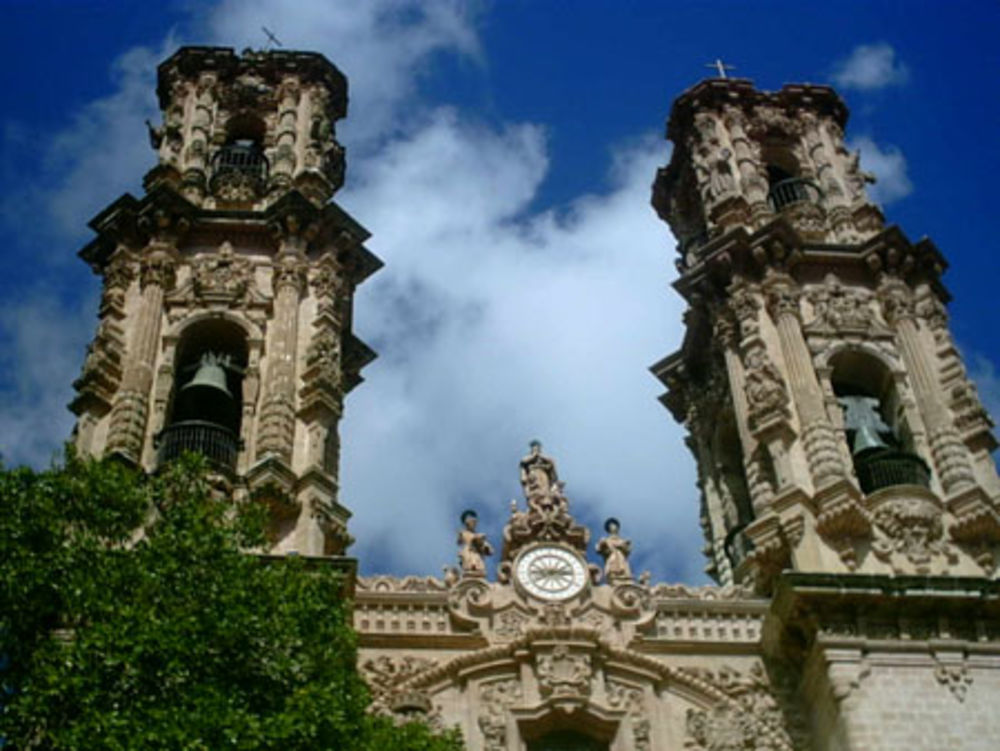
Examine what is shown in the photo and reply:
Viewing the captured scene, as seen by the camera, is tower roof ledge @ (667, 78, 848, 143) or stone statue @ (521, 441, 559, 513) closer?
stone statue @ (521, 441, 559, 513)

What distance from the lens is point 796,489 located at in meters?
21.7

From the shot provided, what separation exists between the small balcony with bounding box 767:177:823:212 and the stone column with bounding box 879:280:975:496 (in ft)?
12.0

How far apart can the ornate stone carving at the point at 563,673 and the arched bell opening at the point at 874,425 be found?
552cm

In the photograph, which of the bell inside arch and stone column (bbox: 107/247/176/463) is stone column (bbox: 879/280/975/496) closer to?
the bell inside arch

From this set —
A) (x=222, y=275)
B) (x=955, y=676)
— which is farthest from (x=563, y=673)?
(x=222, y=275)

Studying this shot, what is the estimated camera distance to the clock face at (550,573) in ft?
68.9

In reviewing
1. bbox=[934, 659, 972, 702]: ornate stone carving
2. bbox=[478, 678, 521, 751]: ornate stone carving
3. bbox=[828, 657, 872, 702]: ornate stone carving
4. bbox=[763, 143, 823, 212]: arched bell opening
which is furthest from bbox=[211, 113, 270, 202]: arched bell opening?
bbox=[934, 659, 972, 702]: ornate stone carving

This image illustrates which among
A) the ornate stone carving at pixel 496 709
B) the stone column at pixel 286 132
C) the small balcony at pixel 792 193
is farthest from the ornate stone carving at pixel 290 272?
the small balcony at pixel 792 193

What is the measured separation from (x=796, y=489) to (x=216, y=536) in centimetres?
865

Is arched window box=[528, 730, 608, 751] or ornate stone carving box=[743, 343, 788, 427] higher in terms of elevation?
ornate stone carving box=[743, 343, 788, 427]

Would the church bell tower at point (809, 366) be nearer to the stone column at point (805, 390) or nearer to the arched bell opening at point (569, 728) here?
the stone column at point (805, 390)

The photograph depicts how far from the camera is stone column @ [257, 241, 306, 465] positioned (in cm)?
2206

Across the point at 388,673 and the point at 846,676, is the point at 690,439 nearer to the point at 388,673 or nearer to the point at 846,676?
the point at 846,676

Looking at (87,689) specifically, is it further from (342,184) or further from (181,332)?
(342,184)
